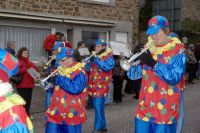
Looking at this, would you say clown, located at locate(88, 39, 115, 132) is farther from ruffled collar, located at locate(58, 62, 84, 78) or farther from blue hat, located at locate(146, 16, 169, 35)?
blue hat, located at locate(146, 16, 169, 35)

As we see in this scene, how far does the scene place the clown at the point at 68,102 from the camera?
4.93 m

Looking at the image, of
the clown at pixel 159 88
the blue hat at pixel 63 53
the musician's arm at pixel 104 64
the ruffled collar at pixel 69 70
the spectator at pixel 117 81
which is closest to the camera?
the clown at pixel 159 88

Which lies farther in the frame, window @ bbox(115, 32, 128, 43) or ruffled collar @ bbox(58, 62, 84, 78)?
window @ bbox(115, 32, 128, 43)

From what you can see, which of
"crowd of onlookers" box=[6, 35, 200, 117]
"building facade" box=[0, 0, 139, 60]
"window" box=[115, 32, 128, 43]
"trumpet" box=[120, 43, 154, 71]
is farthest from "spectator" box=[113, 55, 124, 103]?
"trumpet" box=[120, 43, 154, 71]

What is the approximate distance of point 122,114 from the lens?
9445 millimetres

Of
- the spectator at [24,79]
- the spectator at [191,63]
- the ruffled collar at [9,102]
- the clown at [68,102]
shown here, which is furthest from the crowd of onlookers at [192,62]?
the ruffled collar at [9,102]

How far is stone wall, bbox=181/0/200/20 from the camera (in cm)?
2481

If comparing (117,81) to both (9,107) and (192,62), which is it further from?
(9,107)

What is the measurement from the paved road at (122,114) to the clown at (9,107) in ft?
16.7

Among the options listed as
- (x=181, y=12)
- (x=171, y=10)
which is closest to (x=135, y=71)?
(x=181, y=12)

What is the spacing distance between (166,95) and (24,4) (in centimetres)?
908

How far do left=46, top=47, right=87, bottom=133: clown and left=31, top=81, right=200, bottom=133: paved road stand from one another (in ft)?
8.71

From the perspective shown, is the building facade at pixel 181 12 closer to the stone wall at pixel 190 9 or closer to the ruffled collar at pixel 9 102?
the stone wall at pixel 190 9

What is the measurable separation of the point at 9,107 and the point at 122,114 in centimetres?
704
